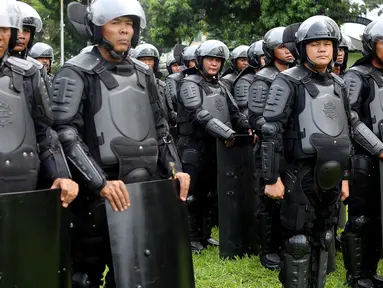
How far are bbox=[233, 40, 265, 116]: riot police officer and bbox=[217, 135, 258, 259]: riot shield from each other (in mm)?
1104

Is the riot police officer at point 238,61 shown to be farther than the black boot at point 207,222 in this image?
Yes

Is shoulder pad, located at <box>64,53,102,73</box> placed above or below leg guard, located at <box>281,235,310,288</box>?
above

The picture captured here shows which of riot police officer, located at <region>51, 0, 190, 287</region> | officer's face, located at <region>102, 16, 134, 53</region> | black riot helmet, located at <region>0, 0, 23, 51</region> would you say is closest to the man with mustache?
riot police officer, located at <region>51, 0, 190, 287</region>

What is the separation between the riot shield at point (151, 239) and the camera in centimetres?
338

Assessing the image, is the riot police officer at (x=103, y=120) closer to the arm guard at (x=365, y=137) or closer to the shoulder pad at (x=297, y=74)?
the shoulder pad at (x=297, y=74)

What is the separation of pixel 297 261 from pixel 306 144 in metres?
0.83

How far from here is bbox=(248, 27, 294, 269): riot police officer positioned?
617 centimetres

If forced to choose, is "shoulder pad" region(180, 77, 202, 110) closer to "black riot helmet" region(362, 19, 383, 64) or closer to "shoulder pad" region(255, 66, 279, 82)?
"shoulder pad" region(255, 66, 279, 82)

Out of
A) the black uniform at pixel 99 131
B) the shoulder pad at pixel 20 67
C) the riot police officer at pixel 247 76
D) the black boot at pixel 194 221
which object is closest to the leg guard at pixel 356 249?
the black uniform at pixel 99 131

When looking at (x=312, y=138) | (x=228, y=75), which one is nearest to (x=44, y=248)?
(x=312, y=138)

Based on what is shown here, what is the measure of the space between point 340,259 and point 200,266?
1.40 metres

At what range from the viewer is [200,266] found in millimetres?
6277

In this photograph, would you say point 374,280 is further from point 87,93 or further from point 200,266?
point 87,93

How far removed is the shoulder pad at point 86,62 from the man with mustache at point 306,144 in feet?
4.36
